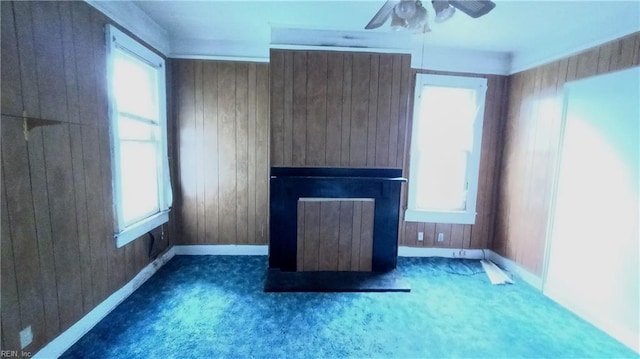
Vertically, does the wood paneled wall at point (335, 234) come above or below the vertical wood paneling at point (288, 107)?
below

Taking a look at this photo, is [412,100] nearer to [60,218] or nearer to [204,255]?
[204,255]

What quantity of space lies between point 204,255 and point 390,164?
8.05 feet

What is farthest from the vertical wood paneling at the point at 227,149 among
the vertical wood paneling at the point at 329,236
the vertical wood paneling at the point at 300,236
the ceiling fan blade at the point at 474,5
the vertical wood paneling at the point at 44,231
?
the ceiling fan blade at the point at 474,5

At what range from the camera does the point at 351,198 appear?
2.89 m

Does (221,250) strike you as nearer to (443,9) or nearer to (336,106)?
(336,106)

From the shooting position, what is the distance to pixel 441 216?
11.1 feet

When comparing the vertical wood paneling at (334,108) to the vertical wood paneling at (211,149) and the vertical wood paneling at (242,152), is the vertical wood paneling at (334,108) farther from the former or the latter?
the vertical wood paneling at (211,149)

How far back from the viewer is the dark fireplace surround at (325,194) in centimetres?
283

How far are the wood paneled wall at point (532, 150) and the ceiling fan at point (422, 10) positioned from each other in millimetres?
1501

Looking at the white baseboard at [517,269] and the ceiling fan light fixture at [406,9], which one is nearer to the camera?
the ceiling fan light fixture at [406,9]

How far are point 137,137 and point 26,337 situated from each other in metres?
1.62

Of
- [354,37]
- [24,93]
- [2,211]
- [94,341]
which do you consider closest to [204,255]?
[94,341]

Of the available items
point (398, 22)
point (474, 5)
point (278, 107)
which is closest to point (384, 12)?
point (398, 22)

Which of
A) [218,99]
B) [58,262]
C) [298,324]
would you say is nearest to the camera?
[58,262]
